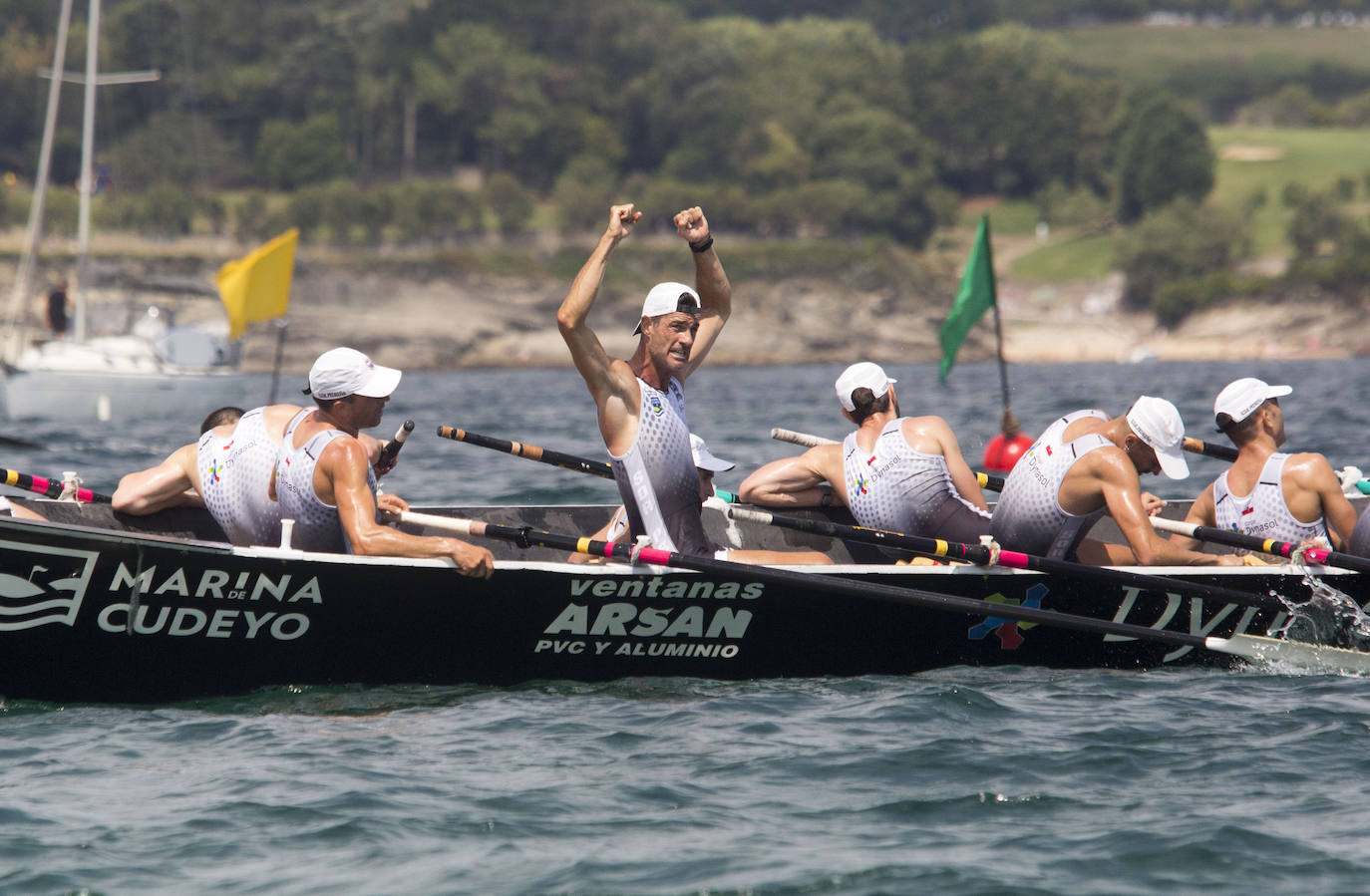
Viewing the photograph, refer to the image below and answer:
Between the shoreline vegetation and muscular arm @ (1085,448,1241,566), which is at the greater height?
muscular arm @ (1085,448,1241,566)

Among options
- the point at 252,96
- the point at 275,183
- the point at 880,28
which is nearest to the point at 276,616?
the point at 275,183

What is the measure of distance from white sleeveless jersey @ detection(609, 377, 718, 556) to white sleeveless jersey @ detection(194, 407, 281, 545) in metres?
1.94

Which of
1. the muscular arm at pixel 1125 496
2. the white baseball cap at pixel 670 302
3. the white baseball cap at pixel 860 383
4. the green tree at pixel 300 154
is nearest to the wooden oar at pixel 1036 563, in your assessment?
the muscular arm at pixel 1125 496

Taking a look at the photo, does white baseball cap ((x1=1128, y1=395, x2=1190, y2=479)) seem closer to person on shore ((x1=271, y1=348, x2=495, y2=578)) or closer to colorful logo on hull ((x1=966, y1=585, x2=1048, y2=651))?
colorful logo on hull ((x1=966, y1=585, x2=1048, y2=651))

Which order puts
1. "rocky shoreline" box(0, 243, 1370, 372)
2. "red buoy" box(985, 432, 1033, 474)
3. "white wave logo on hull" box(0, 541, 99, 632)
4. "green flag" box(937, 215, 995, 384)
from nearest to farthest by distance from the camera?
"white wave logo on hull" box(0, 541, 99, 632) → "red buoy" box(985, 432, 1033, 474) → "green flag" box(937, 215, 995, 384) → "rocky shoreline" box(0, 243, 1370, 372)

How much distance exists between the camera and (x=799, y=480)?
Result: 11539 mm

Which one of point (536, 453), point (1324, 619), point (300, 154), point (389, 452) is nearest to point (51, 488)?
point (389, 452)

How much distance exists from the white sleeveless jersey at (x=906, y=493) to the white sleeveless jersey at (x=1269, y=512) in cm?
168

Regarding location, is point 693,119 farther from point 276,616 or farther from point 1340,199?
point 276,616

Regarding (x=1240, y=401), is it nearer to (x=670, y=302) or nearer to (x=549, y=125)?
(x=670, y=302)

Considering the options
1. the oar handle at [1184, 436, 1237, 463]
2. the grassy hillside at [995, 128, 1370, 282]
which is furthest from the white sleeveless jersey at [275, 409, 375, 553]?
the grassy hillside at [995, 128, 1370, 282]

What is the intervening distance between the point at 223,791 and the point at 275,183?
4498 inches

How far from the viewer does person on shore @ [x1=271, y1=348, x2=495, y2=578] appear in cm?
891

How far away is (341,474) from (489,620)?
1.15 meters
